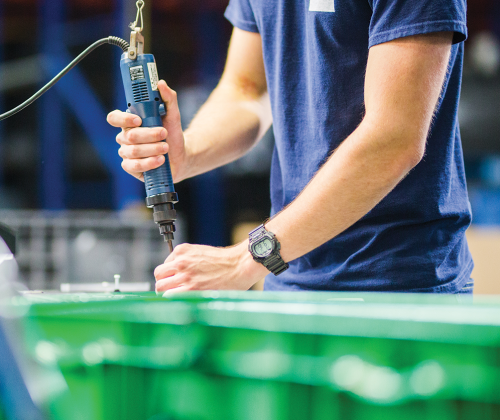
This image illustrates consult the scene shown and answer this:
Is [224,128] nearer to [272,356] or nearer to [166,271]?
[166,271]

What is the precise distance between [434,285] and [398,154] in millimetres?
271

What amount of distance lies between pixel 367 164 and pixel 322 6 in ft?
1.06

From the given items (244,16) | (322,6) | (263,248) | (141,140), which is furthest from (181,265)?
(244,16)

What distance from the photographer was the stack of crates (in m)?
0.40

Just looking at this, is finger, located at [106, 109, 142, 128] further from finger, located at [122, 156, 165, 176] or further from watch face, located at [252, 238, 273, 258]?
watch face, located at [252, 238, 273, 258]

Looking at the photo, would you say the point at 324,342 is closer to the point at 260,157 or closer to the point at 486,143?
the point at 260,157

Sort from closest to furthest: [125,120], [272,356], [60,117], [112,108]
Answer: [272,356] < [125,120] < [60,117] < [112,108]

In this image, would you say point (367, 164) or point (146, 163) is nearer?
point (367, 164)

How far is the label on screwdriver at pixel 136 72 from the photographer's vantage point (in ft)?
3.08

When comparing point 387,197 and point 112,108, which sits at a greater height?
point 112,108

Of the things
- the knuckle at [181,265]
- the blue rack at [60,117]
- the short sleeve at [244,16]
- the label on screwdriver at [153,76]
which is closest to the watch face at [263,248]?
the knuckle at [181,265]

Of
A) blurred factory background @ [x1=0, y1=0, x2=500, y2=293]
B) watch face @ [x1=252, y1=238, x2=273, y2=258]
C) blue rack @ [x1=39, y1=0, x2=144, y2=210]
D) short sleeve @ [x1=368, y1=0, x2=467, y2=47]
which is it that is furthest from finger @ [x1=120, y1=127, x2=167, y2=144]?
blue rack @ [x1=39, y1=0, x2=144, y2=210]

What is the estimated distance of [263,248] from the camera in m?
0.86

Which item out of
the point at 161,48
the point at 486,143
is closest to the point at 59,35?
the point at 161,48
